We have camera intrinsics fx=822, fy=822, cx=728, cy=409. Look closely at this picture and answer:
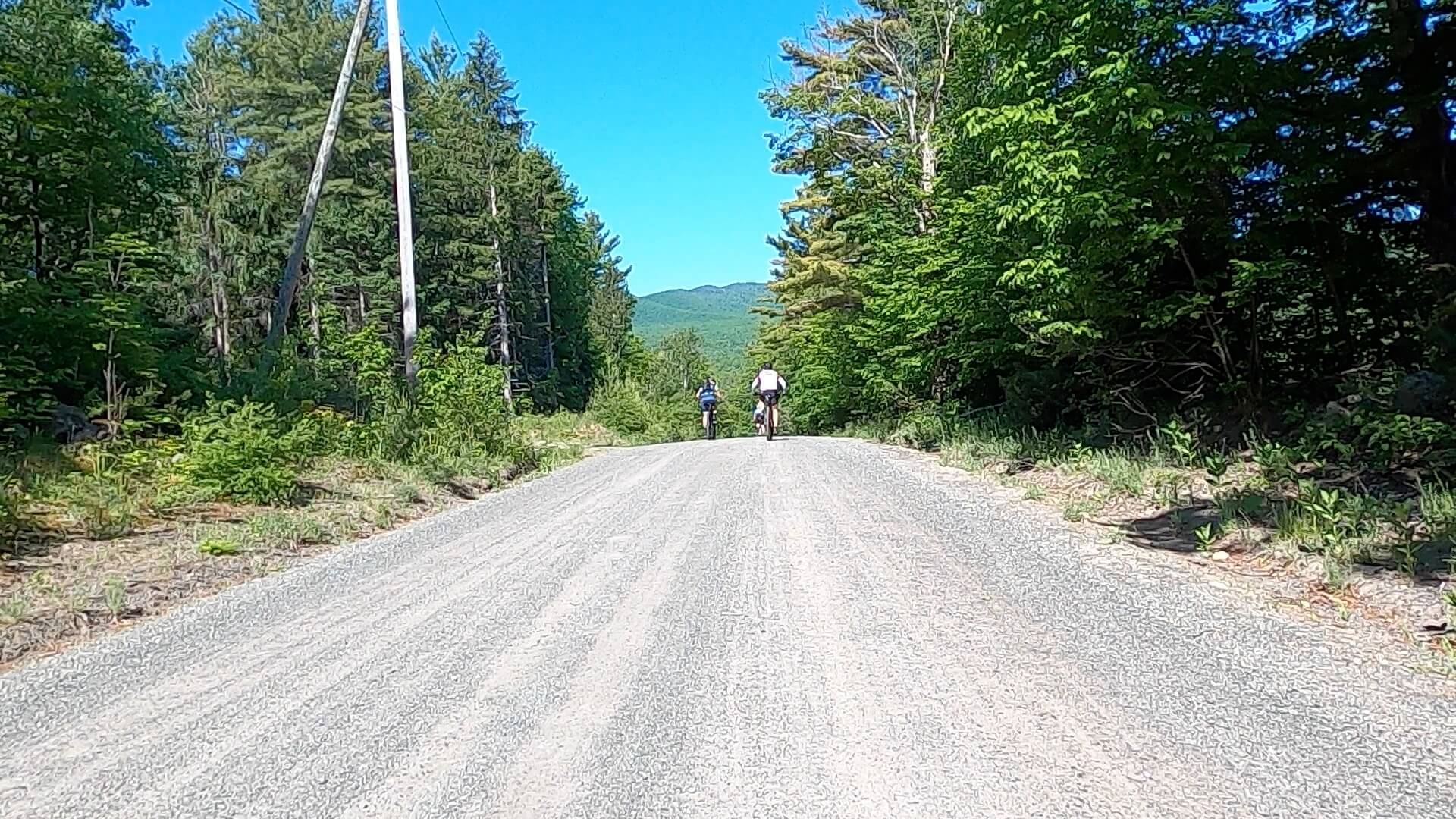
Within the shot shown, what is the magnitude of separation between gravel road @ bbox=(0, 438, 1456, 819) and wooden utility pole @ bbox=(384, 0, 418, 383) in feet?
28.4

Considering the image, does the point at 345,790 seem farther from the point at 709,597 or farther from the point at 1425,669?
the point at 1425,669

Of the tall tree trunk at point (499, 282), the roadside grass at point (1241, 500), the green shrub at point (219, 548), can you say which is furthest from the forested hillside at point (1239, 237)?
the tall tree trunk at point (499, 282)

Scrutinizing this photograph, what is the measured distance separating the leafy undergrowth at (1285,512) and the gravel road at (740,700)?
18.7 inches

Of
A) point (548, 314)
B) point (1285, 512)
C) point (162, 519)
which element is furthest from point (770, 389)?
point (548, 314)

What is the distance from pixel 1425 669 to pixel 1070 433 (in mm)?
7834

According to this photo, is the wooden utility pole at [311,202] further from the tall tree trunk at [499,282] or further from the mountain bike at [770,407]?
the tall tree trunk at [499,282]

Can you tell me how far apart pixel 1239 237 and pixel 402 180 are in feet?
39.6

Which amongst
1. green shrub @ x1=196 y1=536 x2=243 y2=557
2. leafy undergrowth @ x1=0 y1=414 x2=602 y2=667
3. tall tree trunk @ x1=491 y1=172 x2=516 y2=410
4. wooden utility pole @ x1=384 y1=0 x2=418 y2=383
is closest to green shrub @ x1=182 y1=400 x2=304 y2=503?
leafy undergrowth @ x1=0 y1=414 x2=602 y2=667

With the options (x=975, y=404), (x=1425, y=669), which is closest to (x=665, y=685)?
(x=1425, y=669)

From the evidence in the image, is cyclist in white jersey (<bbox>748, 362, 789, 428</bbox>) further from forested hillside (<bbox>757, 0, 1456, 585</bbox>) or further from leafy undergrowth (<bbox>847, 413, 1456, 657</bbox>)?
leafy undergrowth (<bbox>847, 413, 1456, 657</bbox>)

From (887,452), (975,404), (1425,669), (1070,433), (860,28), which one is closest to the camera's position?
(1425,669)

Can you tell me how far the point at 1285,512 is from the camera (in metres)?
5.68

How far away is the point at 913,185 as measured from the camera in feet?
61.2

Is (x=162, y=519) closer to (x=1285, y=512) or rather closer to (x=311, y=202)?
(x=311, y=202)
